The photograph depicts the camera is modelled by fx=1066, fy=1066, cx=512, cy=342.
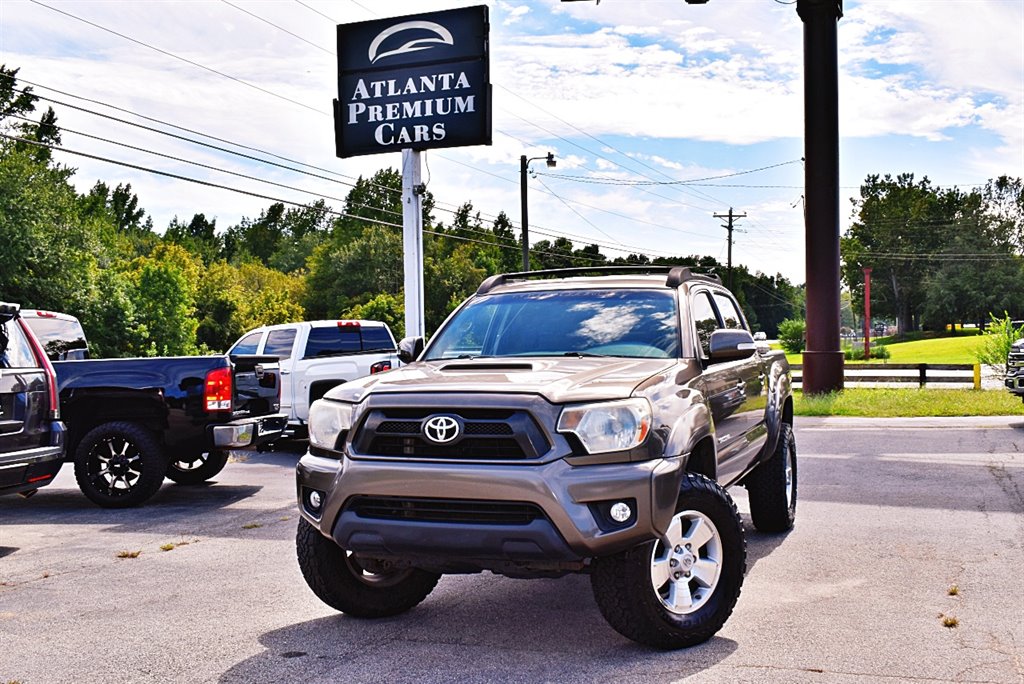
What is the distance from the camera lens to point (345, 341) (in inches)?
647

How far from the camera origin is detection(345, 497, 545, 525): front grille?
4812mm

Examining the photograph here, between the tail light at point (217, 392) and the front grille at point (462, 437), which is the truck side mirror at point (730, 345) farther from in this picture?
the tail light at point (217, 392)

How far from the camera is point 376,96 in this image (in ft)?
74.1

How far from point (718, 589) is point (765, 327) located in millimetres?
159260

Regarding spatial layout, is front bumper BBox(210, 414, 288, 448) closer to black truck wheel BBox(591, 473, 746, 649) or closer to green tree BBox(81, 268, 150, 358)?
black truck wheel BBox(591, 473, 746, 649)

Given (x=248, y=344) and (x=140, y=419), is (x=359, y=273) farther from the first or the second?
(x=140, y=419)

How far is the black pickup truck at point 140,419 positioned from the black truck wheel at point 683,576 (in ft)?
21.2

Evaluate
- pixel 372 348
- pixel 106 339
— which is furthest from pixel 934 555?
pixel 106 339

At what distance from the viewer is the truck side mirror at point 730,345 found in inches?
240

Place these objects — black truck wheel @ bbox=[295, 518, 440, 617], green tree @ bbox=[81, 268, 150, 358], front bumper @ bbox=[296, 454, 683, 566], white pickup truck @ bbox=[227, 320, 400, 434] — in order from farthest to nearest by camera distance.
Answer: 1. green tree @ bbox=[81, 268, 150, 358]
2. white pickup truck @ bbox=[227, 320, 400, 434]
3. black truck wheel @ bbox=[295, 518, 440, 617]
4. front bumper @ bbox=[296, 454, 683, 566]

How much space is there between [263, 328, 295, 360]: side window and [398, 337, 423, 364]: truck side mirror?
30.4 feet

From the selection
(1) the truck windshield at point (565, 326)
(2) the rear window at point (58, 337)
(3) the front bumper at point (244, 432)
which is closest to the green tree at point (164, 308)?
(2) the rear window at point (58, 337)

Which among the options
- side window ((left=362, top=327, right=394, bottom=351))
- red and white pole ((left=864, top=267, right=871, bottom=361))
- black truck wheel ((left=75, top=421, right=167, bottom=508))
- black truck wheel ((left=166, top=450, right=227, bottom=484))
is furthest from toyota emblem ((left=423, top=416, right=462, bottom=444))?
red and white pole ((left=864, top=267, right=871, bottom=361))

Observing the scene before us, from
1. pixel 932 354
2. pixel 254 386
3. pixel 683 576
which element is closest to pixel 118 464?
pixel 254 386
